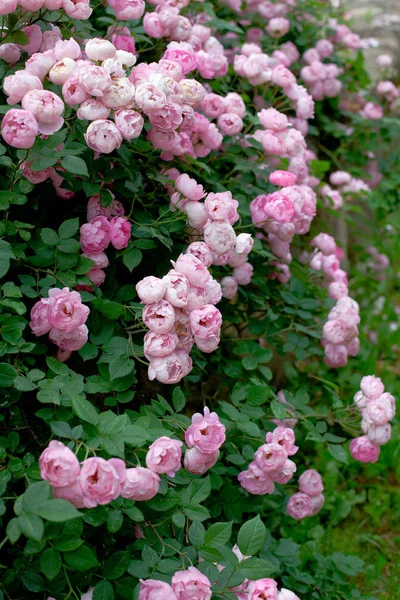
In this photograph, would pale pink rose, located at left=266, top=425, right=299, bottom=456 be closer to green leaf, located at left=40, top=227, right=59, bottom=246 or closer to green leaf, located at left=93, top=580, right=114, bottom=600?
green leaf, located at left=93, top=580, right=114, bottom=600

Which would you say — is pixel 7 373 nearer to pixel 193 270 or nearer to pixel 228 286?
pixel 193 270

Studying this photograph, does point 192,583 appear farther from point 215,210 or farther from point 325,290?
point 325,290

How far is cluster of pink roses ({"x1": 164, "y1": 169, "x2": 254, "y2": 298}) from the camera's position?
4.94 feet

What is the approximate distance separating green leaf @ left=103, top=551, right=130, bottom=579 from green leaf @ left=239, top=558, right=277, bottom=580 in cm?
21

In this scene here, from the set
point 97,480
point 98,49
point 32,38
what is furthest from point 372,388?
point 32,38

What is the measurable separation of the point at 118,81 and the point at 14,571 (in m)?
0.96

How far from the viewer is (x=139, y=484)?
114 cm

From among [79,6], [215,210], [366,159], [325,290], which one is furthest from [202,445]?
[366,159]

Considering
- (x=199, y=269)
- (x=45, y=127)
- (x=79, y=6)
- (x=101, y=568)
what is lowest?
(x=101, y=568)

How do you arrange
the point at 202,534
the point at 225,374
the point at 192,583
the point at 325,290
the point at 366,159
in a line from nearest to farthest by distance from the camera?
the point at 192,583
the point at 202,534
the point at 225,374
the point at 325,290
the point at 366,159

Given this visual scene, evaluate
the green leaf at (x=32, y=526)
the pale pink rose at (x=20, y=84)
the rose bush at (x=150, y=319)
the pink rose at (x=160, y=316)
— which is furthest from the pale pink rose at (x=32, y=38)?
the green leaf at (x=32, y=526)

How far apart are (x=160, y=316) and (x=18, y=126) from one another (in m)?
0.45

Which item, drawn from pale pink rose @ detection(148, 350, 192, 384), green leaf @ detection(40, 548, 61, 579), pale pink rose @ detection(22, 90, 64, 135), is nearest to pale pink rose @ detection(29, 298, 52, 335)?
pale pink rose @ detection(148, 350, 192, 384)

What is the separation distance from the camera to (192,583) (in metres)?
1.15
